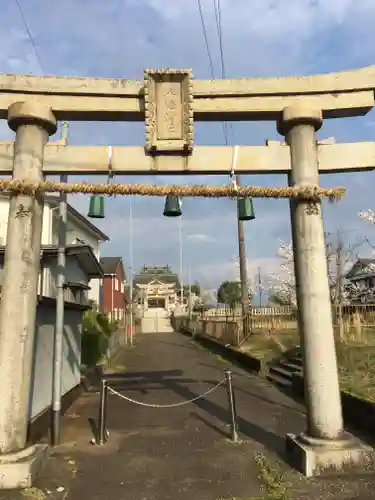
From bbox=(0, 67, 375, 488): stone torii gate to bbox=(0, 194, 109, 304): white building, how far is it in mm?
5899

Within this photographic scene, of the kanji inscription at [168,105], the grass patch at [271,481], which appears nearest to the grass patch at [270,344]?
the grass patch at [271,481]

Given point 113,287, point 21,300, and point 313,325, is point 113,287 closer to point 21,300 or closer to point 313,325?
point 21,300

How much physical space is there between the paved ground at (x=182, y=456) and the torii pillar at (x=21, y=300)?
41 centimetres

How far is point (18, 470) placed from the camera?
5621mm

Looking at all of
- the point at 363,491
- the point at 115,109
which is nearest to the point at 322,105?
the point at 115,109

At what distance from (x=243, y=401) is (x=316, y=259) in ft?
20.3

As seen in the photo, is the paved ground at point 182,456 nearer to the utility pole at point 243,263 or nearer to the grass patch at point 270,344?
the grass patch at point 270,344

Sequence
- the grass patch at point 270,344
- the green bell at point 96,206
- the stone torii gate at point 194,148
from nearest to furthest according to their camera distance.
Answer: the stone torii gate at point 194,148 < the green bell at point 96,206 < the grass patch at point 270,344

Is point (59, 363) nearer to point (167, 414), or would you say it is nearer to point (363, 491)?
point (167, 414)

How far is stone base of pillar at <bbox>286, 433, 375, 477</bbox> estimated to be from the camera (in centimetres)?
583

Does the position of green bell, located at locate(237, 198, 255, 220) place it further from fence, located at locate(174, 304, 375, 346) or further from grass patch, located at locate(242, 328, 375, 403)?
fence, located at locate(174, 304, 375, 346)

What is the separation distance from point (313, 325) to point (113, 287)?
3938cm

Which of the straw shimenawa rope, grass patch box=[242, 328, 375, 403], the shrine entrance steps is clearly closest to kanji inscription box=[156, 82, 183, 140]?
the straw shimenawa rope

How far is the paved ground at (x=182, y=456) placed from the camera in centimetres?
543
